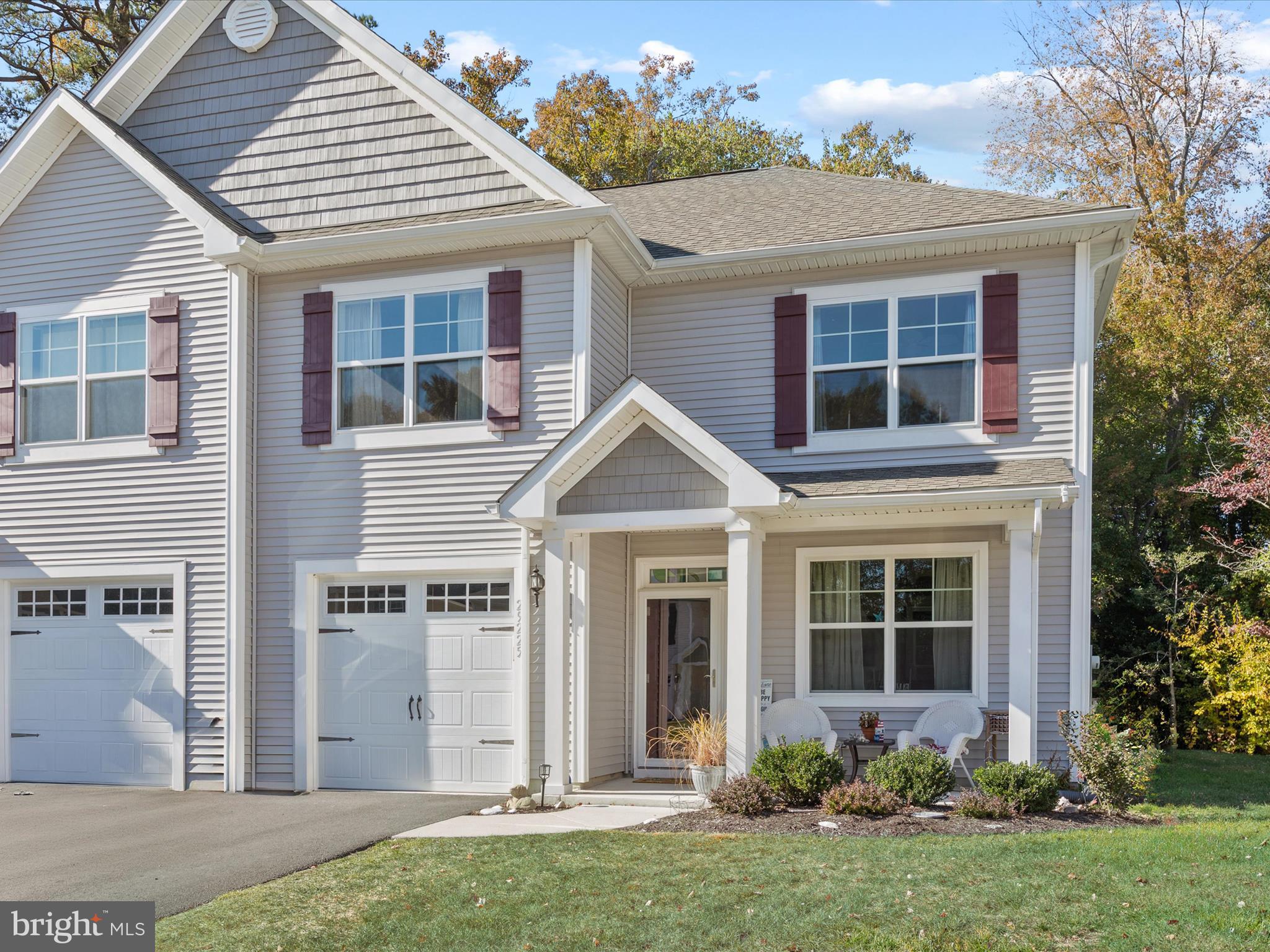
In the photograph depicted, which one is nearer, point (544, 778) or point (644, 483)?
point (644, 483)

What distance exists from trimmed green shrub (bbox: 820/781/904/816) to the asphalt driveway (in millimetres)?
3344

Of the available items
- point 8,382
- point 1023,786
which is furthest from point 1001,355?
point 8,382

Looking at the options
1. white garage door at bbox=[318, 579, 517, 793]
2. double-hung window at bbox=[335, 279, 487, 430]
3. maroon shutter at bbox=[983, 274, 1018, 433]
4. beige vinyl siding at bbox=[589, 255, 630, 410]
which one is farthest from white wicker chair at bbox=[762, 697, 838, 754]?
double-hung window at bbox=[335, 279, 487, 430]

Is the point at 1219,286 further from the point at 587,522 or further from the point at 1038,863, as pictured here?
the point at 1038,863

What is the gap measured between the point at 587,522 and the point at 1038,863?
16.3 feet

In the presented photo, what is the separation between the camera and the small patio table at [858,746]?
11516 mm

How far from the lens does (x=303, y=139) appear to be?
43.2 feet

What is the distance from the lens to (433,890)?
7.63 meters

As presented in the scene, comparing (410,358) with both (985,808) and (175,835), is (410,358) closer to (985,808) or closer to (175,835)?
(175,835)

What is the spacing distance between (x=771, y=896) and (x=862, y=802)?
2486 millimetres

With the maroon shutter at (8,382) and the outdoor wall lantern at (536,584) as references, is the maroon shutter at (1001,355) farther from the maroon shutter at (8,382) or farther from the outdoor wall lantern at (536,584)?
the maroon shutter at (8,382)

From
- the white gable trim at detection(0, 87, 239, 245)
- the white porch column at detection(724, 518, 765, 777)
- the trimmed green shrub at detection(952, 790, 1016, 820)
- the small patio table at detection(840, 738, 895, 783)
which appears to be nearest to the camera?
the trimmed green shrub at detection(952, 790, 1016, 820)

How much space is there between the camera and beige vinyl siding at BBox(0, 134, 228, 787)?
41.5 ft

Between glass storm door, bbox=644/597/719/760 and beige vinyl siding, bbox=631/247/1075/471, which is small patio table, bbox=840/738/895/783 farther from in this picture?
beige vinyl siding, bbox=631/247/1075/471
